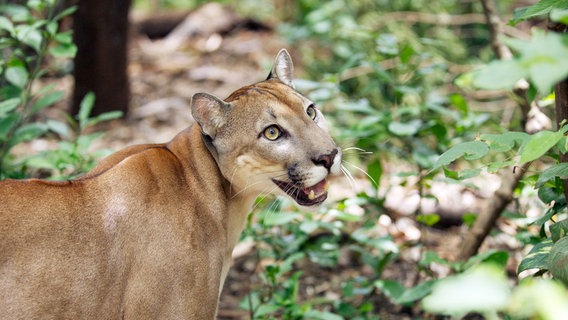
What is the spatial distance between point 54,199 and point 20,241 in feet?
0.88

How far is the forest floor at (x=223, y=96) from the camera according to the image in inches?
234

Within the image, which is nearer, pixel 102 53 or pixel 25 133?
Result: pixel 25 133

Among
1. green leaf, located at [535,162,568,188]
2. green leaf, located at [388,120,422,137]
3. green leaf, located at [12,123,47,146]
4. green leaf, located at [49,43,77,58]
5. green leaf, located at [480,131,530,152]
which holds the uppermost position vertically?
green leaf, located at [480,131,530,152]

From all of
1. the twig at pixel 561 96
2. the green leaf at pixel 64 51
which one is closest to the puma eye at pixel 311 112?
the twig at pixel 561 96

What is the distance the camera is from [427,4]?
868 cm

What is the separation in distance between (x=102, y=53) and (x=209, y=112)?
5.41 metres

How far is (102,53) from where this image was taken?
8.79m

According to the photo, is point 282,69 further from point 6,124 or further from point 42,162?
point 6,124

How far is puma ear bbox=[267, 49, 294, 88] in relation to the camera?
4.36 meters

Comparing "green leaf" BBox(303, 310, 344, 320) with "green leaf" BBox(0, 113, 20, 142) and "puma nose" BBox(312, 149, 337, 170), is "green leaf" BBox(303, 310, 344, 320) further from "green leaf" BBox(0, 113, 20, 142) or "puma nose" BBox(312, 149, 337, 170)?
"green leaf" BBox(0, 113, 20, 142)

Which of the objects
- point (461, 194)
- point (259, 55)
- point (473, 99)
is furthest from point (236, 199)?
point (259, 55)

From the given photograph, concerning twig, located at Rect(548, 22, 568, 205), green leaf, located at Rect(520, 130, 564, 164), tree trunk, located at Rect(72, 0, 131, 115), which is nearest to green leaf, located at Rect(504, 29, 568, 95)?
green leaf, located at Rect(520, 130, 564, 164)

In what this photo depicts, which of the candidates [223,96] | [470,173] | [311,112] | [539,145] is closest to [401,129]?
[311,112]

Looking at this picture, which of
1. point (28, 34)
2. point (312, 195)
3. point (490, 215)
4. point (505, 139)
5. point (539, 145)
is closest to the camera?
point (539, 145)
